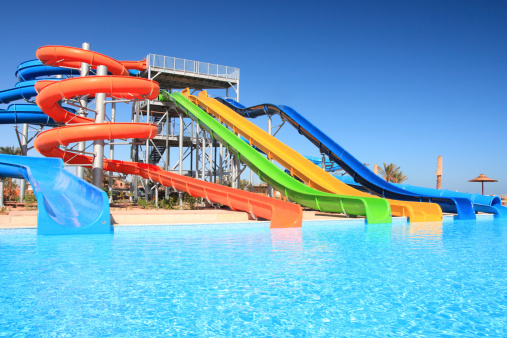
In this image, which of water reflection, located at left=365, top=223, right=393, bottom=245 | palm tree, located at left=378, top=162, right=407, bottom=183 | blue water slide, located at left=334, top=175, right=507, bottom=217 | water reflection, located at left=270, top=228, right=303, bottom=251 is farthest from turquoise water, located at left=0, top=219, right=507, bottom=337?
palm tree, located at left=378, top=162, right=407, bottom=183

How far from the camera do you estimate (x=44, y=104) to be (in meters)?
13.6

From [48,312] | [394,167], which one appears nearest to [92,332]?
[48,312]

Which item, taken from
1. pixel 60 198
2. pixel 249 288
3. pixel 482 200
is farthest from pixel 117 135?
pixel 482 200

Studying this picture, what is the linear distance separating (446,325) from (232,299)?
2.06m

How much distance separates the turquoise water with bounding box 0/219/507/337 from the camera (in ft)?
11.0

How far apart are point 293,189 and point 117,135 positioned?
6270 mm

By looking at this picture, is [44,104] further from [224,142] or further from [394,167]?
[394,167]

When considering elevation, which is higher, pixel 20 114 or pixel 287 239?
pixel 20 114

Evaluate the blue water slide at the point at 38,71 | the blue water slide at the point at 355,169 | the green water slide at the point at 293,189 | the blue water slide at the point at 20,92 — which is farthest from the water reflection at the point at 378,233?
the blue water slide at the point at 20,92

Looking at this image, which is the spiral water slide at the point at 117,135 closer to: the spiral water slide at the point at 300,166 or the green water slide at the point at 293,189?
the green water slide at the point at 293,189

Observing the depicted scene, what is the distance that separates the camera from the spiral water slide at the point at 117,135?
1119cm

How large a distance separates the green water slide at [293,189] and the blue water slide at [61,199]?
19.0 feet

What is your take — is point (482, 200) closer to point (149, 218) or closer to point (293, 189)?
point (293, 189)

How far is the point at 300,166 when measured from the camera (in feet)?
50.6
